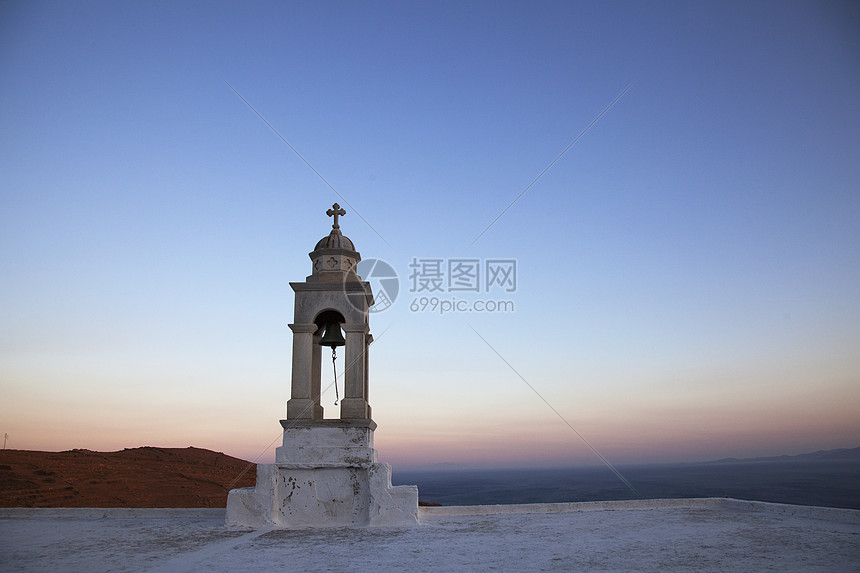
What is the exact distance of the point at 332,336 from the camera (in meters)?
10.5

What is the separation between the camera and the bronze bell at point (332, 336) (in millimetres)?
10516

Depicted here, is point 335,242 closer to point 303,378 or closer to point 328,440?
point 303,378

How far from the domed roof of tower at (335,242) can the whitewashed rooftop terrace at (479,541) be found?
15.1 feet

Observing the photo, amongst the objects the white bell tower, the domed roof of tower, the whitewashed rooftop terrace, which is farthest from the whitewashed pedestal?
the domed roof of tower

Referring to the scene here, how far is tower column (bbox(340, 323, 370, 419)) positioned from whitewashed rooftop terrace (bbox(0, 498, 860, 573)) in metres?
1.84

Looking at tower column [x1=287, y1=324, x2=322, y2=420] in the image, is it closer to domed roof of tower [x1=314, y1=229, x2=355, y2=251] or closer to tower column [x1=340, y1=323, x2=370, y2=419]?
tower column [x1=340, y1=323, x2=370, y2=419]

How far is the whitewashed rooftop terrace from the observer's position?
5.70 meters

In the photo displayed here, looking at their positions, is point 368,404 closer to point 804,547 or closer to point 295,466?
point 295,466

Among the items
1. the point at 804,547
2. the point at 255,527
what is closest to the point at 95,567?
the point at 255,527

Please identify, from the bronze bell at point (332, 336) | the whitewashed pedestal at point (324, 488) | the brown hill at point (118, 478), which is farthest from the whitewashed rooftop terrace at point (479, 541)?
the brown hill at point (118, 478)

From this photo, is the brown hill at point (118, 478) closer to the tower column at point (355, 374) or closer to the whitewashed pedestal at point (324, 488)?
the whitewashed pedestal at point (324, 488)

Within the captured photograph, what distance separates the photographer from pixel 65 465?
17938mm

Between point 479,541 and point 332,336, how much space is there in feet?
15.3

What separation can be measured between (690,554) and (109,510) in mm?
8663
